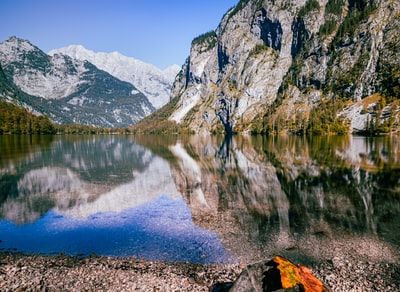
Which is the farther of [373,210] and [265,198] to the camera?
[265,198]

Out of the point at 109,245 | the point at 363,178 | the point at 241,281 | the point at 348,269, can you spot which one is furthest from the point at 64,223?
the point at 363,178

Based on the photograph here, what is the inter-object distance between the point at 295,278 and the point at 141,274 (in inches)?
407

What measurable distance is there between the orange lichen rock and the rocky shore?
12.9ft

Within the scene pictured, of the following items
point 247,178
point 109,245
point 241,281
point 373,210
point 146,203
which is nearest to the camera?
point 241,281

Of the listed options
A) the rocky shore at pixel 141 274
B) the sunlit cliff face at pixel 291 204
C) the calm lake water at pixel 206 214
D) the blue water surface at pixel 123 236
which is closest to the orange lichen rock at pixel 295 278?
the rocky shore at pixel 141 274

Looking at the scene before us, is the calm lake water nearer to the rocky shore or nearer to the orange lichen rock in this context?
the rocky shore

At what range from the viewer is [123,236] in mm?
28797

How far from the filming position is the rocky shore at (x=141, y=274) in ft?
61.1

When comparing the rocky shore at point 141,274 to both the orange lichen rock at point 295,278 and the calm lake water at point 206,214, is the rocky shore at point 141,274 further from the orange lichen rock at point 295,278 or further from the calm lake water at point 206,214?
the orange lichen rock at point 295,278

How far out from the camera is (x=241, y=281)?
16.0 meters

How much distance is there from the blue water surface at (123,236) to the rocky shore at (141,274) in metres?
1.79

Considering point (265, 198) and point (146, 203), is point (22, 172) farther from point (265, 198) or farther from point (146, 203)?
point (265, 198)

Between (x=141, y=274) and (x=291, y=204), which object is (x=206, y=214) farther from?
(x=141, y=274)

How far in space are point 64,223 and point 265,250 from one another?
21.8 meters
